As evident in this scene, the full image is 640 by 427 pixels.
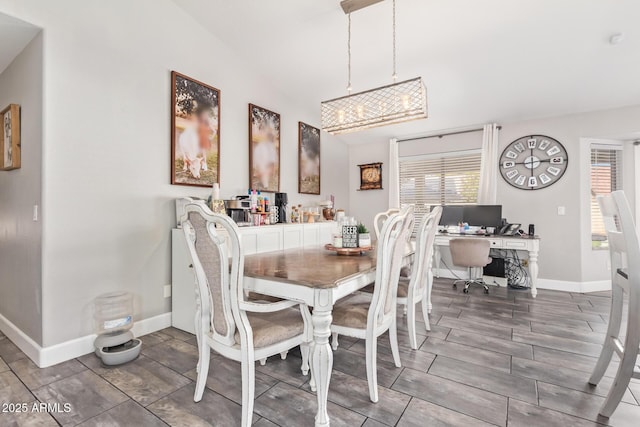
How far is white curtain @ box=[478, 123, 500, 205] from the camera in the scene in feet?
14.0

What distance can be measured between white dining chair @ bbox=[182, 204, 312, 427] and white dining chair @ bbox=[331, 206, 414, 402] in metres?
0.25

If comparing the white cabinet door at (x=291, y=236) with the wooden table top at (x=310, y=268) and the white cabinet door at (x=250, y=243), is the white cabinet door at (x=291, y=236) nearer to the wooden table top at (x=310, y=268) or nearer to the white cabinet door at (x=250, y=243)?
the white cabinet door at (x=250, y=243)

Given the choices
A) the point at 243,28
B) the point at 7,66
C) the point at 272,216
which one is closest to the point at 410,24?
the point at 243,28

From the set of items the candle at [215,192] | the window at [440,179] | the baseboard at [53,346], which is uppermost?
the window at [440,179]

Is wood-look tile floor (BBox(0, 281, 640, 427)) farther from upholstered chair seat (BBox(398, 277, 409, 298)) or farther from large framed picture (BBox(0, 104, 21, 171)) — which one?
large framed picture (BBox(0, 104, 21, 171))

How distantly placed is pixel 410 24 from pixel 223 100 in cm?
207

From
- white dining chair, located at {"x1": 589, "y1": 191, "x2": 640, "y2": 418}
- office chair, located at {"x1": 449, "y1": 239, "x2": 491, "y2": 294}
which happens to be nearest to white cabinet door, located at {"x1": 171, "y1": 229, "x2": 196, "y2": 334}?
white dining chair, located at {"x1": 589, "y1": 191, "x2": 640, "y2": 418}

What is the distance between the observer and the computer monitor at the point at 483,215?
4148 millimetres

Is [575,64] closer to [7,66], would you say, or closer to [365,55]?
[365,55]

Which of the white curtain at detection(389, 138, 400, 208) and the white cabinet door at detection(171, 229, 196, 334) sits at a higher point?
the white curtain at detection(389, 138, 400, 208)

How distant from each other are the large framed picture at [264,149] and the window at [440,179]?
2312 millimetres

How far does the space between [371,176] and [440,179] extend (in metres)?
1.17

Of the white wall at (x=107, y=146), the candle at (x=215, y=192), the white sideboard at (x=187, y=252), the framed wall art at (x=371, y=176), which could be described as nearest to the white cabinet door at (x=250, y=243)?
the white sideboard at (x=187, y=252)

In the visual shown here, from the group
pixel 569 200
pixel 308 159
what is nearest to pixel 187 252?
pixel 308 159
